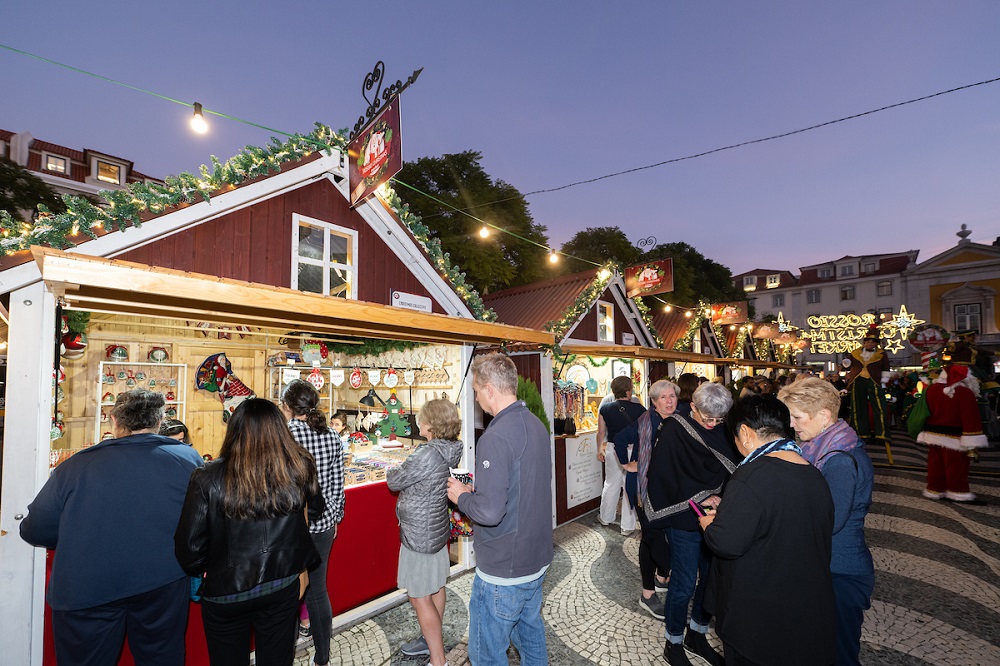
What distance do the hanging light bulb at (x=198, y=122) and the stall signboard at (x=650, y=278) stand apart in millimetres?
8714

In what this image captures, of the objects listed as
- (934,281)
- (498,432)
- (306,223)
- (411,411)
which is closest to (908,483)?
(411,411)

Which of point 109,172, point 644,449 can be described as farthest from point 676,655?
point 109,172

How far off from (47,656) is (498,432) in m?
3.47

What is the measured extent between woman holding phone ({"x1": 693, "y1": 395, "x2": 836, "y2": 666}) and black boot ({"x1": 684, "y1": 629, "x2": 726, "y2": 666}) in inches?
66.3

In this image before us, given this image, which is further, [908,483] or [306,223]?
[908,483]

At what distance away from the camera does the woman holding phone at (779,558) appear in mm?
2189

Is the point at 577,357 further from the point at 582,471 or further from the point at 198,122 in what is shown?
the point at 198,122

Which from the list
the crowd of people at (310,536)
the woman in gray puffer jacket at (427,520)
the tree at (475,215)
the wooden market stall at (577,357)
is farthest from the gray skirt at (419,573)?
the tree at (475,215)

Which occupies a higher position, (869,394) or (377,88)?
(377,88)

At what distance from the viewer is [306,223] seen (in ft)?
16.5

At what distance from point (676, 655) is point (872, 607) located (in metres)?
2.45

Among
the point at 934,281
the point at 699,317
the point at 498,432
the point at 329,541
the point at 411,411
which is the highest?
the point at 934,281

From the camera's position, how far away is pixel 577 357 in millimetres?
9195

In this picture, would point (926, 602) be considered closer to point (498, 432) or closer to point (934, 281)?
point (498, 432)
